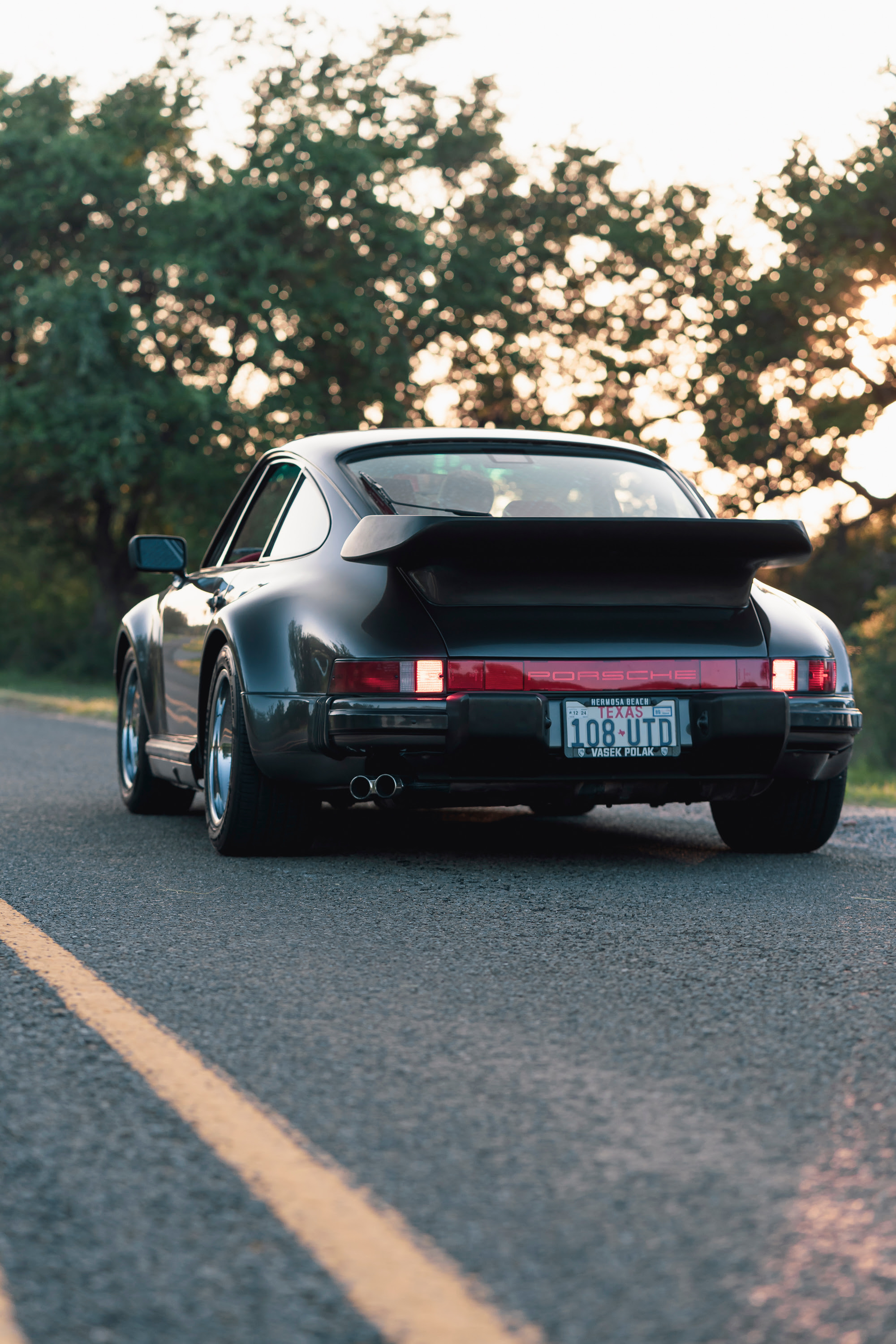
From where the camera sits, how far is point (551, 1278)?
2.37 metres

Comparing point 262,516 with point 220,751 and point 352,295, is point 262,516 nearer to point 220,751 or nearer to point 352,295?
point 220,751

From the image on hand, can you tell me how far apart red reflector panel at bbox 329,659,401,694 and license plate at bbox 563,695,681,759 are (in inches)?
24.0

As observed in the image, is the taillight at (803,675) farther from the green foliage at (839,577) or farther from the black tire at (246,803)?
the green foliage at (839,577)

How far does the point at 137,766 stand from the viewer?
8.47m

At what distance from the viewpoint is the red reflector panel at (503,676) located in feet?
19.5

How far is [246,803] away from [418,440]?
162 centimetres

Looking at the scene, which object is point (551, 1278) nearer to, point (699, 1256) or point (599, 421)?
point (699, 1256)

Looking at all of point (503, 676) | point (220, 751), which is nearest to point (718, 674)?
point (503, 676)

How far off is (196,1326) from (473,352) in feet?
124

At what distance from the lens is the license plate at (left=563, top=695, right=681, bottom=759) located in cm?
599

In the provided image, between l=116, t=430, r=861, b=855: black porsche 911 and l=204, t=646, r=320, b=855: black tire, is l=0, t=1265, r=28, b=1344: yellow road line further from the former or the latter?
l=204, t=646, r=320, b=855: black tire

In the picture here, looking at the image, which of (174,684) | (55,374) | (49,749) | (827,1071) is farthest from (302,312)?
(827,1071)

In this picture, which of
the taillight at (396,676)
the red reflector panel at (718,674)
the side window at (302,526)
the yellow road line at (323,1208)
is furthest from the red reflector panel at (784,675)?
the yellow road line at (323,1208)

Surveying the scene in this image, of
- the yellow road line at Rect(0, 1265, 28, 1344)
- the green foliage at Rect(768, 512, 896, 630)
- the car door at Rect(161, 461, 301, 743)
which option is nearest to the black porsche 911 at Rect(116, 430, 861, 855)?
the car door at Rect(161, 461, 301, 743)
